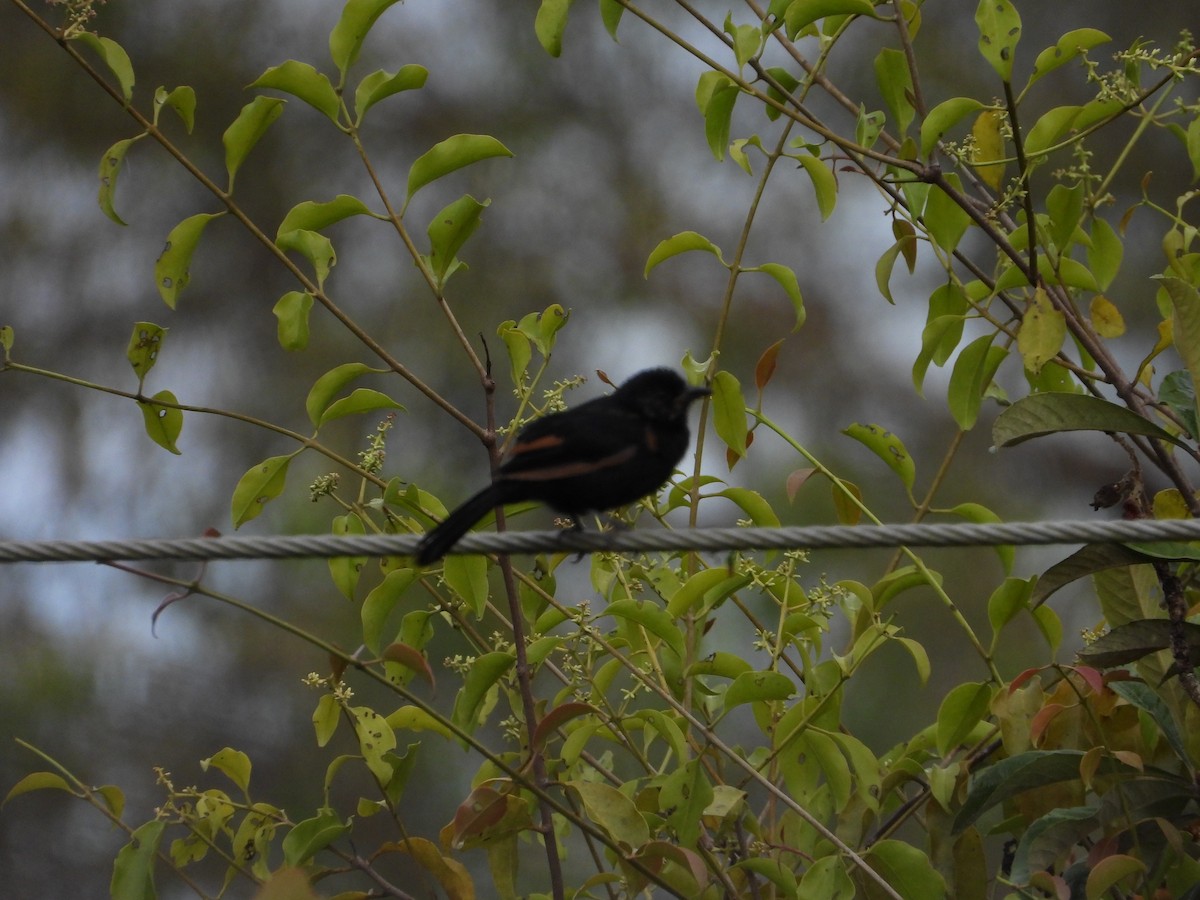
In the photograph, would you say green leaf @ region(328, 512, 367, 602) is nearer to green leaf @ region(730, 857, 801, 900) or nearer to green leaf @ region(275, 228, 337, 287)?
green leaf @ region(275, 228, 337, 287)

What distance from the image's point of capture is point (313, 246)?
7.79 feet

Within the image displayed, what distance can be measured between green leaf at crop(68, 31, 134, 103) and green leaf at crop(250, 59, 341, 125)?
0.82 feet

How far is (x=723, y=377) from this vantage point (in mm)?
2381

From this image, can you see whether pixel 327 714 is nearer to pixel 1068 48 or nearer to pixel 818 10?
pixel 818 10

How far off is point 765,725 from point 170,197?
21.0 feet

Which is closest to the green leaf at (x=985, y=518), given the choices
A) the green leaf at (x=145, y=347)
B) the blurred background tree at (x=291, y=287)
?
the green leaf at (x=145, y=347)

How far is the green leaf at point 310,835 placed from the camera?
7.52ft

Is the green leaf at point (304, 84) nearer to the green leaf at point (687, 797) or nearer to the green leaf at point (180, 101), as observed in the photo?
the green leaf at point (180, 101)

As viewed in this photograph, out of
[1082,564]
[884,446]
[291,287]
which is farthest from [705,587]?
[291,287]

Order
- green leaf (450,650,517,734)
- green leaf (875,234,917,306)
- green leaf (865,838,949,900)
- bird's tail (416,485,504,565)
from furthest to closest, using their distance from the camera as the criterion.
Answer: green leaf (875,234,917,306)
green leaf (450,650,517,734)
green leaf (865,838,949,900)
bird's tail (416,485,504,565)

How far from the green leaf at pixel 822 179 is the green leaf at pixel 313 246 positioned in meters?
0.91

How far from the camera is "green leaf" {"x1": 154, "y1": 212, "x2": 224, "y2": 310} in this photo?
2.38 metres

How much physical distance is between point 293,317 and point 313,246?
0.14 m

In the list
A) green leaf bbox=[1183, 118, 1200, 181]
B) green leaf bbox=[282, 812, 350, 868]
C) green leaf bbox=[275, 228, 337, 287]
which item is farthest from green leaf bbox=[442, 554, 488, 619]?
green leaf bbox=[1183, 118, 1200, 181]
